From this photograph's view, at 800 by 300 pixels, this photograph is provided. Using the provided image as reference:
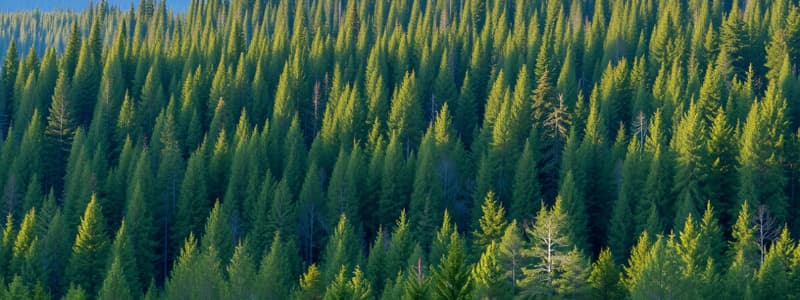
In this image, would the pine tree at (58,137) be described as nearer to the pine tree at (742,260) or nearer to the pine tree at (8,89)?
the pine tree at (8,89)

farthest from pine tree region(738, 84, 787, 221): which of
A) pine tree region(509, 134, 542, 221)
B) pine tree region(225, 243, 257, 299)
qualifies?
pine tree region(225, 243, 257, 299)

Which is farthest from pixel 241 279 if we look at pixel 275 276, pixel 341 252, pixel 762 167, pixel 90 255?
pixel 762 167

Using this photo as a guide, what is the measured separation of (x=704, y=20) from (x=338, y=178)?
6978 centimetres

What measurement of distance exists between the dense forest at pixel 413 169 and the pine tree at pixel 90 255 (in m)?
0.13

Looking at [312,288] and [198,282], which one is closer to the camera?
[312,288]

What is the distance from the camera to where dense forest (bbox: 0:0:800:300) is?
2151 inches

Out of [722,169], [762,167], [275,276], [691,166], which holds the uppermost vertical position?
[762,167]

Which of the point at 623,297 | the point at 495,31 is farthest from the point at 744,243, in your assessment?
the point at 495,31

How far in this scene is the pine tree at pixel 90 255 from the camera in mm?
67000

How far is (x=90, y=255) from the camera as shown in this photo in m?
67.9

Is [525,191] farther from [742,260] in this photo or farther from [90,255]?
[90,255]

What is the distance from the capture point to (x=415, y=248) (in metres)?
59.8

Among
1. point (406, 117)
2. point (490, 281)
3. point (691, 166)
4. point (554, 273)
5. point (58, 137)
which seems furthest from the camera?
point (58, 137)

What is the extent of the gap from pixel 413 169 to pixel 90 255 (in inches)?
1044
